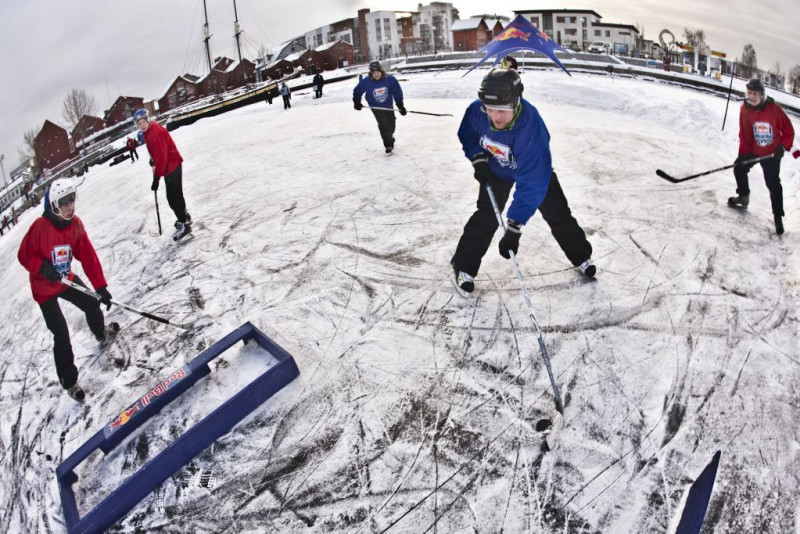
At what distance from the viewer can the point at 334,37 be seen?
69250 mm

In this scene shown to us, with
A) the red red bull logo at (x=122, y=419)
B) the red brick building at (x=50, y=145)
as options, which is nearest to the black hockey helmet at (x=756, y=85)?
the red red bull logo at (x=122, y=419)

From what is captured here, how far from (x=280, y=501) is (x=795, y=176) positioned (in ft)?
26.4

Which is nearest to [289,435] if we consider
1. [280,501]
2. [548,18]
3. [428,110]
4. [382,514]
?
[280,501]

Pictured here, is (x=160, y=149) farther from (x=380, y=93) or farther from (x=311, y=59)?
(x=311, y=59)

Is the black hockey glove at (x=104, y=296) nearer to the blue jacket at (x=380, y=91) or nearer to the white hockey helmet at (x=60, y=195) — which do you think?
the white hockey helmet at (x=60, y=195)

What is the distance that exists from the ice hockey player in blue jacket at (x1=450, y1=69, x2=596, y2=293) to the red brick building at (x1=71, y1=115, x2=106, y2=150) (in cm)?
5715

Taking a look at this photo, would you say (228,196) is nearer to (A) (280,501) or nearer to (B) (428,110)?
(A) (280,501)

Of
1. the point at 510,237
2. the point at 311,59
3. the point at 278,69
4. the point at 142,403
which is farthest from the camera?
the point at 311,59

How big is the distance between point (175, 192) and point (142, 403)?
3.64 m

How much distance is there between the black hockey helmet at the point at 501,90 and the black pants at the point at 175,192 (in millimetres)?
4427

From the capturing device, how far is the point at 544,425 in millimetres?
3033

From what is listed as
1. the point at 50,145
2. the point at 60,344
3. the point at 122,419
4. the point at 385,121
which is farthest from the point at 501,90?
the point at 50,145

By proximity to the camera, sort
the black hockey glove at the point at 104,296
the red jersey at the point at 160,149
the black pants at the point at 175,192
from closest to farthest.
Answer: the black hockey glove at the point at 104,296, the red jersey at the point at 160,149, the black pants at the point at 175,192

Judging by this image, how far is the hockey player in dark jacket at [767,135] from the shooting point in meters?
4.89
